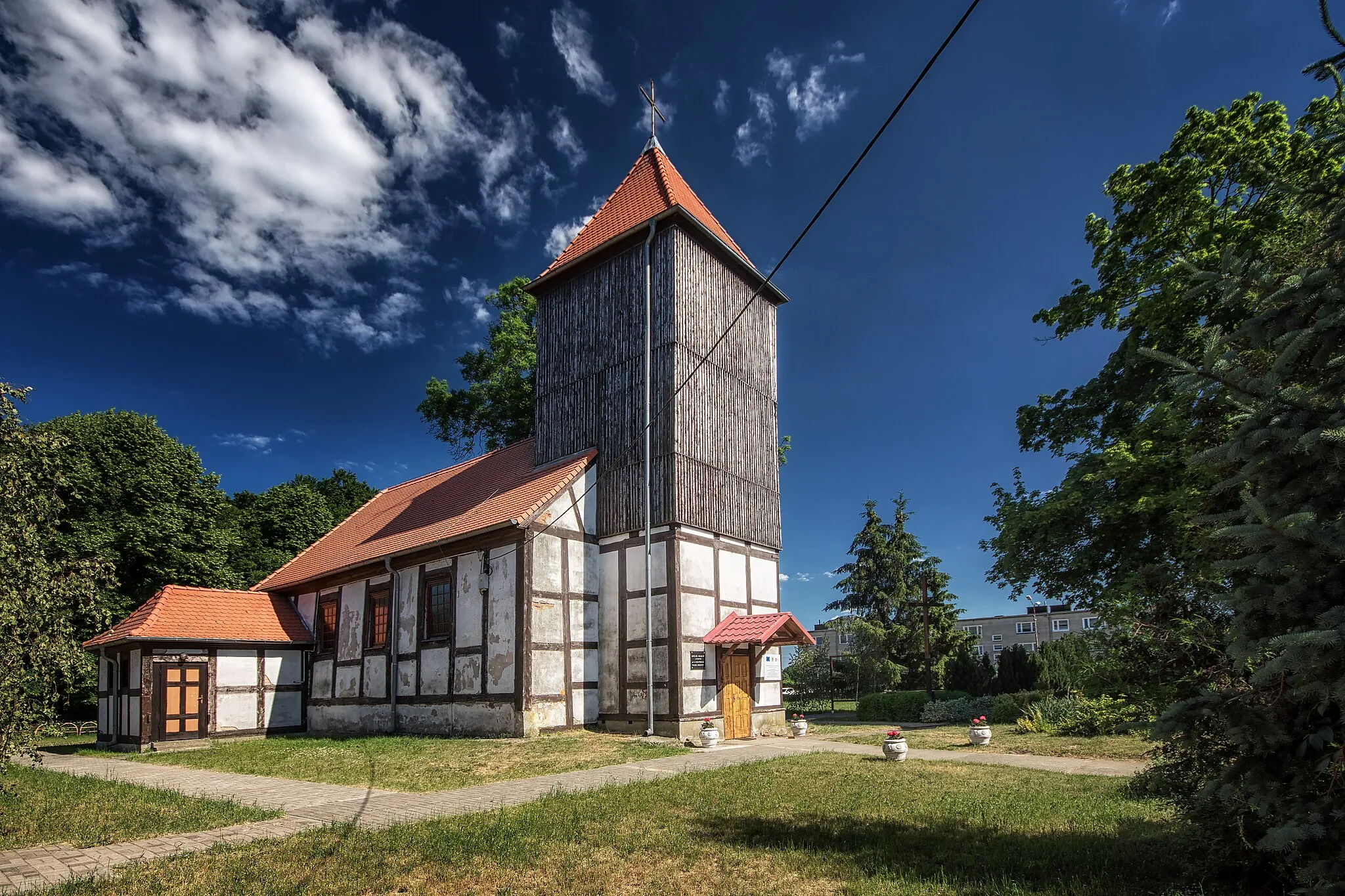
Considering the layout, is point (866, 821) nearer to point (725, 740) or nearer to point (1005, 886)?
point (1005, 886)

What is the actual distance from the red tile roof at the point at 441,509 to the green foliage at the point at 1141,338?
11592 millimetres

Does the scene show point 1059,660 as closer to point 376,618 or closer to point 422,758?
point 422,758

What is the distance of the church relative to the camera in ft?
59.2

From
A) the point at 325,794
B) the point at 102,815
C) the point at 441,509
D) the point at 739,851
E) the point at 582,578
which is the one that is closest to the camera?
the point at 739,851

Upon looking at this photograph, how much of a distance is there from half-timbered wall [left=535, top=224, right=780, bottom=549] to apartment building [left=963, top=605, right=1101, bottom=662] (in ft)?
159

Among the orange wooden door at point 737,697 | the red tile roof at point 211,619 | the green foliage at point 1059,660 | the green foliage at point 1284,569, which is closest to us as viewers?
the green foliage at point 1284,569

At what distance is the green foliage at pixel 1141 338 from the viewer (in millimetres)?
16016

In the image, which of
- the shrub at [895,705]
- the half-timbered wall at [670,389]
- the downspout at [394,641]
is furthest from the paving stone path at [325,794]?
the shrub at [895,705]

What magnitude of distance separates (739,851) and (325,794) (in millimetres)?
6543

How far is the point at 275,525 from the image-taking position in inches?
1362

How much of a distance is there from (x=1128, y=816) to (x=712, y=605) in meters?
11.6

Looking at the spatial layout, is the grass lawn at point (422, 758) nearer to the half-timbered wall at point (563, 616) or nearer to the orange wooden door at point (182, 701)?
the half-timbered wall at point (563, 616)

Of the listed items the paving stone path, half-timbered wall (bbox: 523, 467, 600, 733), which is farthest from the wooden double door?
half-timbered wall (bbox: 523, 467, 600, 733)

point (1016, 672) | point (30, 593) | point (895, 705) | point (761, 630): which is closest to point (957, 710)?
point (895, 705)
